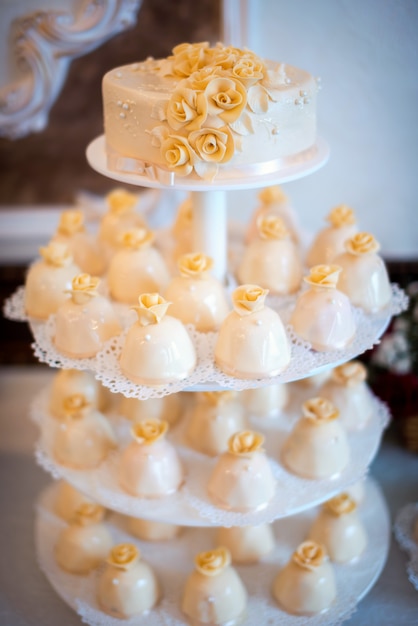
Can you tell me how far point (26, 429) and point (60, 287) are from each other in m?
0.87

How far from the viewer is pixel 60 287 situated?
4.71 ft

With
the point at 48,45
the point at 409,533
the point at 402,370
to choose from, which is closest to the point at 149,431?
the point at 409,533

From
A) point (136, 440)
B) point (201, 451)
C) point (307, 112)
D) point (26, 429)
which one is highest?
point (307, 112)

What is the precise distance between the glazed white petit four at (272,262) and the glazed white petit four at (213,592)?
568mm

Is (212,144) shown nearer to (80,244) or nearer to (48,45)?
(80,244)

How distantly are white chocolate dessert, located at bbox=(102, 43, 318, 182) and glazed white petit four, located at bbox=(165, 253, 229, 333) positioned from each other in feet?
0.68

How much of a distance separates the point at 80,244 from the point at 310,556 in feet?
2.82

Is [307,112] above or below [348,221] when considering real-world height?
above

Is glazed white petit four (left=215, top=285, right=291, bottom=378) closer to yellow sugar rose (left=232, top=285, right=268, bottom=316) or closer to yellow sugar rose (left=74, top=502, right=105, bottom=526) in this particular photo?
yellow sugar rose (left=232, top=285, right=268, bottom=316)

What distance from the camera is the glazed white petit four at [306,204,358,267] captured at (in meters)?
1.54

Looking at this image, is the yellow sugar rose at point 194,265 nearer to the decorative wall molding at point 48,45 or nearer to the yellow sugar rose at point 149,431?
the yellow sugar rose at point 149,431

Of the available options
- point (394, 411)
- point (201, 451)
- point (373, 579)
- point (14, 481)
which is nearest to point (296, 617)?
point (373, 579)

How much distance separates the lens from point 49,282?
1434 millimetres

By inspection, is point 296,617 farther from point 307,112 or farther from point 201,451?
point 307,112
